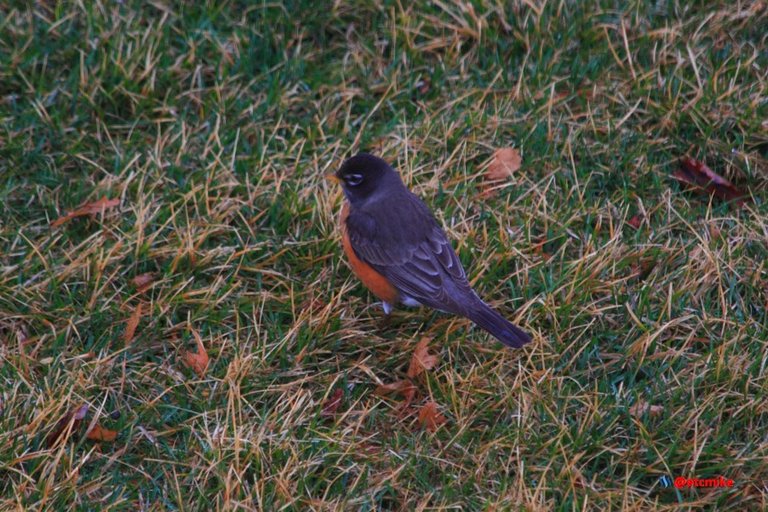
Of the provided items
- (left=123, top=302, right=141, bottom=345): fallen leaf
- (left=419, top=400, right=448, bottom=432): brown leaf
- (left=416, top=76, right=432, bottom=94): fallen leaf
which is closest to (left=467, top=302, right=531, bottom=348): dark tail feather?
(left=419, top=400, right=448, bottom=432): brown leaf

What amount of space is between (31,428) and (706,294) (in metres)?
3.09

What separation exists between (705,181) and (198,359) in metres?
2.89

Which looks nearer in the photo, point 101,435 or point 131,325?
point 101,435

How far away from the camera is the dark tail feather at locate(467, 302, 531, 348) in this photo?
13.9 ft

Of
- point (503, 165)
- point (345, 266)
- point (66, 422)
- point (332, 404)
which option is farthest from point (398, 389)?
point (503, 165)

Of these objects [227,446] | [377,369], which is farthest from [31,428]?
[377,369]

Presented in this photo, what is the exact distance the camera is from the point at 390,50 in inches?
238

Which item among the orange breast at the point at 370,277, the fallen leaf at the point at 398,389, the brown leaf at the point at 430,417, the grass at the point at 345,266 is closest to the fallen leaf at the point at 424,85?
the grass at the point at 345,266

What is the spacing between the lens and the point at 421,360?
14.7 feet

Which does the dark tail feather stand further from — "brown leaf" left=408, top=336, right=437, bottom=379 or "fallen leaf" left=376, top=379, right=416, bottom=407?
"fallen leaf" left=376, top=379, right=416, bottom=407

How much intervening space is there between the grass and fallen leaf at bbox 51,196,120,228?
60 mm

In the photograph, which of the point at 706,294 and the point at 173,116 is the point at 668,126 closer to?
the point at 706,294

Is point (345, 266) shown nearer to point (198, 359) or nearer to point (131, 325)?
point (198, 359)

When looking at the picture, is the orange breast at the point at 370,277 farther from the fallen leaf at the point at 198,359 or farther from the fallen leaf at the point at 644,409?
the fallen leaf at the point at 644,409
